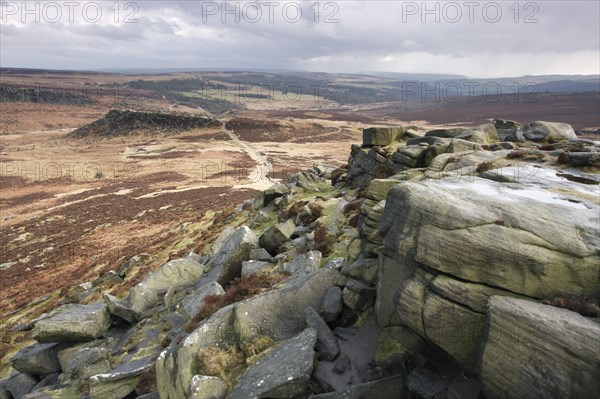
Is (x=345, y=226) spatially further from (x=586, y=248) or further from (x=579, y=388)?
(x=579, y=388)

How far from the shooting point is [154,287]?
22.2 metres

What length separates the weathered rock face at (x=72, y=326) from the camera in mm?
18125

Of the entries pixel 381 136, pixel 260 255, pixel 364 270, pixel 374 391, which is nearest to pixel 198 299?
pixel 260 255

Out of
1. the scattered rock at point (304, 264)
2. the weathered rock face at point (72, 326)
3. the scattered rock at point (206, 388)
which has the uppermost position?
the scattered rock at point (304, 264)

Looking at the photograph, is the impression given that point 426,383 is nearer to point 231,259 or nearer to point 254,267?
point 254,267

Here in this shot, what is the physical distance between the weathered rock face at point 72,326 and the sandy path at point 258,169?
150 ft

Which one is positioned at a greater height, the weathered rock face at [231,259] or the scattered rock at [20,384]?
the weathered rock face at [231,259]

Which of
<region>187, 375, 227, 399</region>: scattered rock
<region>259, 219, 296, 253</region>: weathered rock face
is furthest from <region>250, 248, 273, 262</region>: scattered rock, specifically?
<region>187, 375, 227, 399</region>: scattered rock

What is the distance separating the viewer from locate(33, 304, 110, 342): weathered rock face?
1812cm

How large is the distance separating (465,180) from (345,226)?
9397mm

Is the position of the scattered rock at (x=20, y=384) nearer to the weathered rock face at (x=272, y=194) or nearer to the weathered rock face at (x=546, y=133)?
the weathered rock face at (x=272, y=194)

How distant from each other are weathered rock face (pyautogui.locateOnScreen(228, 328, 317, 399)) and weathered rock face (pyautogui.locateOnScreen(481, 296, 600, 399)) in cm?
492

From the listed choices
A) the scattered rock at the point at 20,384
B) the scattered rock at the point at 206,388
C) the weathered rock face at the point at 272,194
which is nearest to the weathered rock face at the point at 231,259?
the scattered rock at the point at 20,384

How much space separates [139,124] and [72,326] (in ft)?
450
